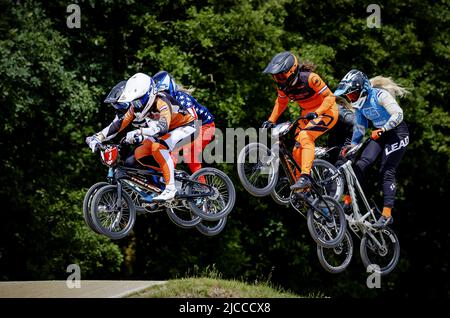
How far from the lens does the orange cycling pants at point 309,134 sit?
15609 millimetres

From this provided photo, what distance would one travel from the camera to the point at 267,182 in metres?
15.9

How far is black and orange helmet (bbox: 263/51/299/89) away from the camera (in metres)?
15.6

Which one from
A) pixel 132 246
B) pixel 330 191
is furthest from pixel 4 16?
pixel 330 191

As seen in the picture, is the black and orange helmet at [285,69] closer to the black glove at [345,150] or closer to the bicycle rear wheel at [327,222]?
the black glove at [345,150]

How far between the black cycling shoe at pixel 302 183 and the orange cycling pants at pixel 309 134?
0.10 metres

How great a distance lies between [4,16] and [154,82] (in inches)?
377

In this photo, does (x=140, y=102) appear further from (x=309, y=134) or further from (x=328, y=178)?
(x=328, y=178)

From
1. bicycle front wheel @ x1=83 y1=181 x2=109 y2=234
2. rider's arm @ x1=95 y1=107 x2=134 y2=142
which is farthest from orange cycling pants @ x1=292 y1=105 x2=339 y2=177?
bicycle front wheel @ x1=83 y1=181 x2=109 y2=234

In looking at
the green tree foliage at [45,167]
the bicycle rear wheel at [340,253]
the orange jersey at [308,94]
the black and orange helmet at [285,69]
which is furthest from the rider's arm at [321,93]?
the green tree foliage at [45,167]

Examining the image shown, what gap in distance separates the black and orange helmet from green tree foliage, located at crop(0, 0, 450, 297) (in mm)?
8753

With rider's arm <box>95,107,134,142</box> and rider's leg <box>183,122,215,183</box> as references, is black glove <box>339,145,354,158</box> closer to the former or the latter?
rider's leg <box>183,122,215,183</box>

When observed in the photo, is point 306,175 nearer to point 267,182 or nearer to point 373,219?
point 267,182

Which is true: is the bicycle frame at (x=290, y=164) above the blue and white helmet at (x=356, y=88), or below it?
below
